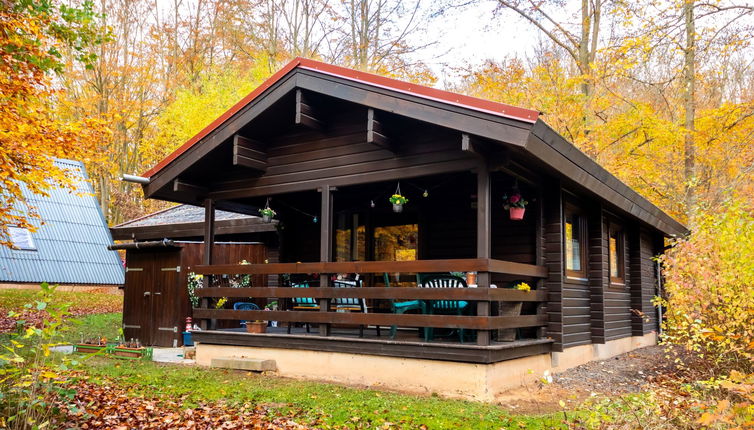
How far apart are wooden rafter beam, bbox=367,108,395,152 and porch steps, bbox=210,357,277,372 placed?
3.54 m

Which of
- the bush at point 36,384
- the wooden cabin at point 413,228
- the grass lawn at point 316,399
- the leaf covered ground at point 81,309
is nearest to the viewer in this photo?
the bush at point 36,384

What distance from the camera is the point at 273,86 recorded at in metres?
8.88

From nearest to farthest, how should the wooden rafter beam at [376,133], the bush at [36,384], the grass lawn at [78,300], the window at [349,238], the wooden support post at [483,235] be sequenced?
1. the bush at [36,384]
2. the wooden support post at [483,235]
3. the wooden rafter beam at [376,133]
4. the window at [349,238]
5. the grass lawn at [78,300]

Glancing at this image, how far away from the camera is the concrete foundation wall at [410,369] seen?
7.24 m

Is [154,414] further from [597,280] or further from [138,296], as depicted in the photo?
[597,280]

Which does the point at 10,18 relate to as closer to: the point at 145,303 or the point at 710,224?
the point at 145,303

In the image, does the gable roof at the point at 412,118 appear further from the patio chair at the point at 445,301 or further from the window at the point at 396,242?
the window at the point at 396,242

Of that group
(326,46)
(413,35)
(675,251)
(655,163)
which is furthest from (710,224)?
(326,46)

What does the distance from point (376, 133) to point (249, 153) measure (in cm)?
257

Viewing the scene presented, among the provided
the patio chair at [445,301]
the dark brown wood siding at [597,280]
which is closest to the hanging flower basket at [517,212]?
the patio chair at [445,301]

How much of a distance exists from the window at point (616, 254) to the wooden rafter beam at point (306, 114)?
6.35m

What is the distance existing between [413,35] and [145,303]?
1515 cm

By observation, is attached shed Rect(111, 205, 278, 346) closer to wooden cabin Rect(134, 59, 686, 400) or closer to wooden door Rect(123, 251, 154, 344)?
wooden door Rect(123, 251, 154, 344)

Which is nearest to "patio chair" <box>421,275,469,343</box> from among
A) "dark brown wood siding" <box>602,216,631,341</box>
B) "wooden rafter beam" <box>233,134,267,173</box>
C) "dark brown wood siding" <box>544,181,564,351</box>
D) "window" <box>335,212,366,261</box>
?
"dark brown wood siding" <box>544,181,564,351</box>
